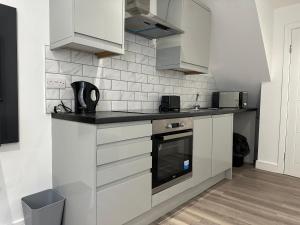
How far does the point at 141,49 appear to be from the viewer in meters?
2.44

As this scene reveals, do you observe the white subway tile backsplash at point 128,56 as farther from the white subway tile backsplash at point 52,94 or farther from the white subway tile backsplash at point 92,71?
the white subway tile backsplash at point 52,94

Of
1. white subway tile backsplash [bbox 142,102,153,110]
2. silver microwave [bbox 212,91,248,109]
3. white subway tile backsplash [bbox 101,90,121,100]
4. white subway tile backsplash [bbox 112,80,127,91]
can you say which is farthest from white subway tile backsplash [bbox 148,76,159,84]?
Answer: silver microwave [bbox 212,91,248,109]

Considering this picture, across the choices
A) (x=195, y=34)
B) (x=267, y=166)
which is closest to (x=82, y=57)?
(x=195, y=34)

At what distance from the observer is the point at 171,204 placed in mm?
2084

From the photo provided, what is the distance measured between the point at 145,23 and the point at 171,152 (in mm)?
1238

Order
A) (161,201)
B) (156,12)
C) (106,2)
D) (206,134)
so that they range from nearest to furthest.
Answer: (106,2)
(161,201)
(206,134)
(156,12)

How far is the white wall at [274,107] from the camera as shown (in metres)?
3.02

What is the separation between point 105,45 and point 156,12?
1.18 meters

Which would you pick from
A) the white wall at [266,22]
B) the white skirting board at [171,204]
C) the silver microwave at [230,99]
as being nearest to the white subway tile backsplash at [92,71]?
the white skirting board at [171,204]

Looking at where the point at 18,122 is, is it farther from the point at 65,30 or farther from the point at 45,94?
the point at 65,30

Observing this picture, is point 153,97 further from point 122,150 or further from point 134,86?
point 122,150

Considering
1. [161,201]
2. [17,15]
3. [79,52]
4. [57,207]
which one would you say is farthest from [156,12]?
[57,207]

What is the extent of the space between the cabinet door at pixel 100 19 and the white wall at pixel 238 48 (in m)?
1.54

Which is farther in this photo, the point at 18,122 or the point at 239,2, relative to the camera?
the point at 239,2
